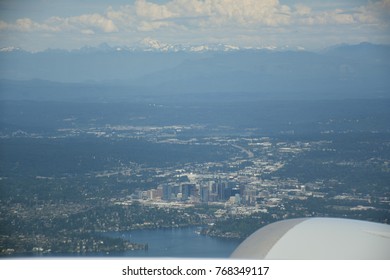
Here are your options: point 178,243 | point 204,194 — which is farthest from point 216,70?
point 178,243

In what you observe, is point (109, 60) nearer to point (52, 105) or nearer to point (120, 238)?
point (52, 105)

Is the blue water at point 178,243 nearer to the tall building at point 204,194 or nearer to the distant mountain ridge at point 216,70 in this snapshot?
the tall building at point 204,194

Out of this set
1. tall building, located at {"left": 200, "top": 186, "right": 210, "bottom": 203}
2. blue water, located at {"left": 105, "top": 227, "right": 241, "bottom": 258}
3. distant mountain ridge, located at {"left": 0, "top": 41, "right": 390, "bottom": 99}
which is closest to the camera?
blue water, located at {"left": 105, "top": 227, "right": 241, "bottom": 258}

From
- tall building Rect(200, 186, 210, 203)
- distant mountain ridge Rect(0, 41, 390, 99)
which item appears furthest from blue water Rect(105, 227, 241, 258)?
distant mountain ridge Rect(0, 41, 390, 99)

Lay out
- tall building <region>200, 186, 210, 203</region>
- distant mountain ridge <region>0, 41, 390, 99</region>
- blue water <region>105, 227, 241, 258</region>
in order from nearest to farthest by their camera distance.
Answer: blue water <region>105, 227, 241, 258</region>, tall building <region>200, 186, 210, 203</region>, distant mountain ridge <region>0, 41, 390, 99</region>

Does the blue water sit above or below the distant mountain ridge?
below

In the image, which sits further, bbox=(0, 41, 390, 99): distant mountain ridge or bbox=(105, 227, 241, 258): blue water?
bbox=(0, 41, 390, 99): distant mountain ridge

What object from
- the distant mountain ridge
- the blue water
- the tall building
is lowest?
the blue water

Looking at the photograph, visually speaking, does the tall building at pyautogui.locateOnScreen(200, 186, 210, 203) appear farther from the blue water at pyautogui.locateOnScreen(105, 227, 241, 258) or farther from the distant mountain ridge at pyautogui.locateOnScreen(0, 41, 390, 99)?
the distant mountain ridge at pyautogui.locateOnScreen(0, 41, 390, 99)
